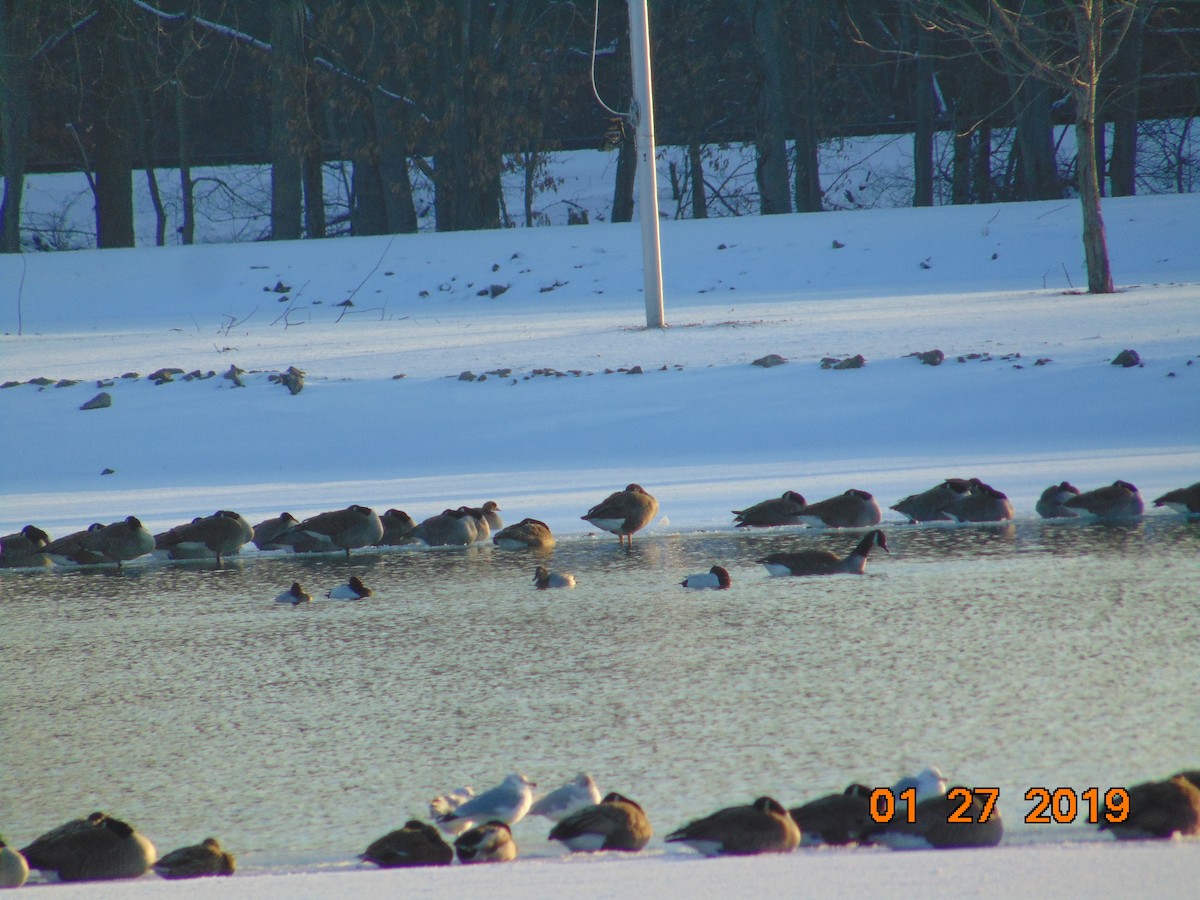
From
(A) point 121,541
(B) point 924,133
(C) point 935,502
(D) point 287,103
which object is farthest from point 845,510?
(B) point 924,133

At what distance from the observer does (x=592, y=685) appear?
4.58 meters

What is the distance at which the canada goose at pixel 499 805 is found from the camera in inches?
132

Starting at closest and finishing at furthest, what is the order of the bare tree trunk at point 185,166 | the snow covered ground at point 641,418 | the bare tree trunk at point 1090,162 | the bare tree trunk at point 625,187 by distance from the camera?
the snow covered ground at point 641,418
the bare tree trunk at point 1090,162
the bare tree trunk at point 185,166
the bare tree trunk at point 625,187

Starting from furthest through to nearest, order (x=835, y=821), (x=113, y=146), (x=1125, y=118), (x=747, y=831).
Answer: (x=1125, y=118) → (x=113, y=146) → (x=835, y=821) → (x=747, y=831)

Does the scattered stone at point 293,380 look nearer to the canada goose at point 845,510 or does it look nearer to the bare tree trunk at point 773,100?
the canada goose at point 845,510

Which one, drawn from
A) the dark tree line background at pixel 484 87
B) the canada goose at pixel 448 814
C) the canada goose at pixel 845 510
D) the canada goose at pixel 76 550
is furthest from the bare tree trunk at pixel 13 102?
the canada goose at pixel 448 814

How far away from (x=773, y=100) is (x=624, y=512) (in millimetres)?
20074

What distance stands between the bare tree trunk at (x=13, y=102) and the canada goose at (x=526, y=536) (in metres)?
18.1

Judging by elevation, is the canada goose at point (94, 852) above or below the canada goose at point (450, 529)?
below

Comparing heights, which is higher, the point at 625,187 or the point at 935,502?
the point at 625,187

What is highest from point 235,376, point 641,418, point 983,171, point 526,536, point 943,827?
point 983,171

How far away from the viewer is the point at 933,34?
26.1 metres

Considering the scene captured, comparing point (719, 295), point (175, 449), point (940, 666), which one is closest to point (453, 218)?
point (719, 295)

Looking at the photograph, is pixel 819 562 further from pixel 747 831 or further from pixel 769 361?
pixel 769 361
